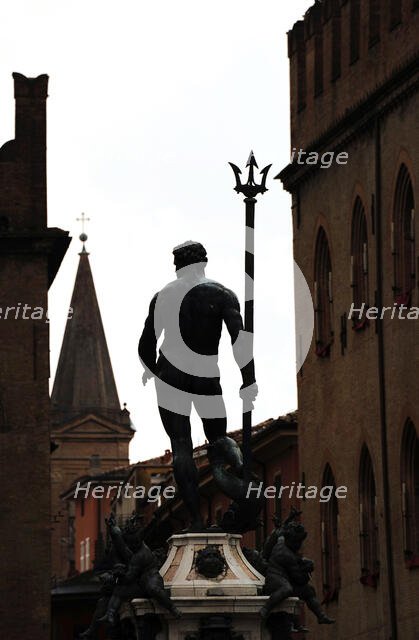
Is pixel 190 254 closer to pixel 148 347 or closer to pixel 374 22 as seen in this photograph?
pixel 148 347

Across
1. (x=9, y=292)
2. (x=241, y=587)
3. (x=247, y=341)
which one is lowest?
(x=241, y=587)

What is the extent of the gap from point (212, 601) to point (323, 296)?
104 feet

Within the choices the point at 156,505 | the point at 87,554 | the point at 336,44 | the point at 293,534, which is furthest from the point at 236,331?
the point at 87,554

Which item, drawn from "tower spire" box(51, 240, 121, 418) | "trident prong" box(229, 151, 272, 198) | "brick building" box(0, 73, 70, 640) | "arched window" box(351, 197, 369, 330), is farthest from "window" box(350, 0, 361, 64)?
"tower spire" box(51, 240, 121, 418)

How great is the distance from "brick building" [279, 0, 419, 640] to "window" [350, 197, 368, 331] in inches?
1.4

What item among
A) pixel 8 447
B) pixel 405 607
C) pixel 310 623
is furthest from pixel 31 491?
pixel 405 607

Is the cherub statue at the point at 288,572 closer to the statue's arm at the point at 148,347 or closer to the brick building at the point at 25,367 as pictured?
the statue's arm at the point at 148,347

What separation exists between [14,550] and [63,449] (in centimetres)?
9620

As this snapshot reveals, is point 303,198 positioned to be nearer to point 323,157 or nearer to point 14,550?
point 323,157

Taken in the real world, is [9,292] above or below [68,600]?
above

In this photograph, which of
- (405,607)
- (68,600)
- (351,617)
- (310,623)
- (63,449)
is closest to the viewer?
(405,607)

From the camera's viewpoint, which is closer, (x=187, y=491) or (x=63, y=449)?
(x=187, y=491)

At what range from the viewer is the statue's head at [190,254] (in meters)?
23.3

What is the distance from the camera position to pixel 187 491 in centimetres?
2305
